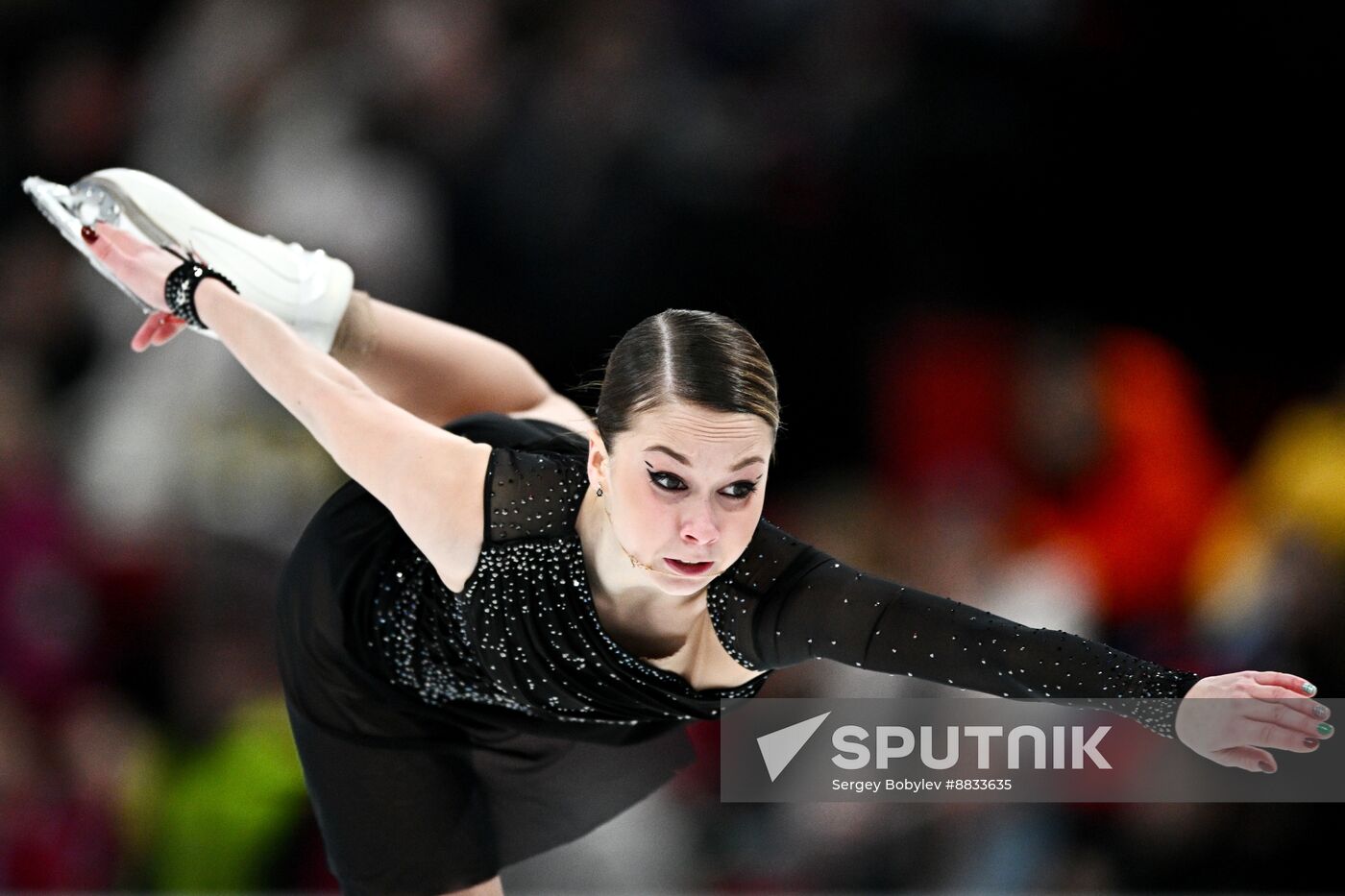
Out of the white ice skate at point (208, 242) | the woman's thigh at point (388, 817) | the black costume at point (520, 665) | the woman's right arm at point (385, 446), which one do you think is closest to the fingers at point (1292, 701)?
the black costume at point (520, 665)

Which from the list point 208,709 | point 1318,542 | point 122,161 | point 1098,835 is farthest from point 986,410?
point 122,161

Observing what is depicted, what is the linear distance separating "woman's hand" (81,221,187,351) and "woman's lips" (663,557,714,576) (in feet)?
3.42

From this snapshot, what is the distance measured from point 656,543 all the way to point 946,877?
7.64 feet

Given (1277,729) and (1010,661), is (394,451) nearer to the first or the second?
(1010,661)

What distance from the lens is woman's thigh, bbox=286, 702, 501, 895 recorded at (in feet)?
10.7

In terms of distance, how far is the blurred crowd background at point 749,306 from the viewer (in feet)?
16.4

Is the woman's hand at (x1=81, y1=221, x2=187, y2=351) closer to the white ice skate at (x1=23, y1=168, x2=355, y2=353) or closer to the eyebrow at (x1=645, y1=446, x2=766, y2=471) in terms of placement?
the white ice skate at (x1=23, y1=168, x2=355, y2=353)

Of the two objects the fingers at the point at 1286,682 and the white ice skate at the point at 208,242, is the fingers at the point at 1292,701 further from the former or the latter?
the white ice skate at the point at 208,242

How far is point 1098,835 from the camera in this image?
4664 millimetres

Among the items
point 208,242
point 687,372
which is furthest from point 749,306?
point 687,372

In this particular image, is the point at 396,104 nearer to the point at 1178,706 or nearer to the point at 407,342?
the point at 407,342

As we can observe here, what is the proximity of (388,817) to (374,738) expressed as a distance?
0.15m

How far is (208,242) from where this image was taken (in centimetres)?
333

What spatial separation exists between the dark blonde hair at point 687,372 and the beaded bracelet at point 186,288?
0.78 meters
